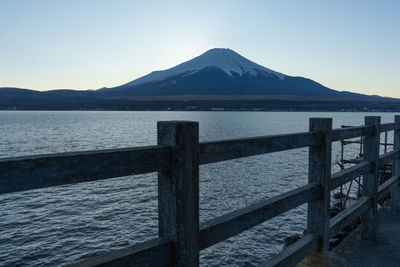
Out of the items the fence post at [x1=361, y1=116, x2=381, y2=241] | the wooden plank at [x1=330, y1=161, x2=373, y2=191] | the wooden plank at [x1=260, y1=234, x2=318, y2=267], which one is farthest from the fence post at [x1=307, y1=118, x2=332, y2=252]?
the fence post at [x1=361, y1=116, x2=381, y2=241]

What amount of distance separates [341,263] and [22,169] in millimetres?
4890

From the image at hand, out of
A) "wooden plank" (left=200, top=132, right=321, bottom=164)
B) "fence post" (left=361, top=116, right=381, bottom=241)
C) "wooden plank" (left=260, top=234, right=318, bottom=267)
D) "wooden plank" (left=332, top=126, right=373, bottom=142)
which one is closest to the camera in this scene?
"wooden plank" (left=200, top=132, right=321, bottom=164)

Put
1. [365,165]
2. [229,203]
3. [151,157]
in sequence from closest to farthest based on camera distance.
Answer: [151,157] → [365,165] → [229,203]

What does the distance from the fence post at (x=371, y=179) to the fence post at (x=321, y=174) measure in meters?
1.87

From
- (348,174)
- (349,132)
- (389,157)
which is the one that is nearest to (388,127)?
(389,157)

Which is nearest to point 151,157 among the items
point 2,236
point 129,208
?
point 2,236

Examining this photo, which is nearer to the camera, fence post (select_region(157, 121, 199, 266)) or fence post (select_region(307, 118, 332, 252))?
fence post (select_region(157, 121, 199, 266))

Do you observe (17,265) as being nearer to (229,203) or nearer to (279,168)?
(229,203)

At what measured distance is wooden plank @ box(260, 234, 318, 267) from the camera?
382cm

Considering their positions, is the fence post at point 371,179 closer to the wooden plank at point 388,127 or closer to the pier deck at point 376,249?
the pier deck at point 376,249

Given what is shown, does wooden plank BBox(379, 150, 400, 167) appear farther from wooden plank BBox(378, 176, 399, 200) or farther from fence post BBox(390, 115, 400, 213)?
wooden plank BBox(378, 176, 399, 200)

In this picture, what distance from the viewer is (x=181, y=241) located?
249 centimetres

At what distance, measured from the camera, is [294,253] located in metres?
4.11

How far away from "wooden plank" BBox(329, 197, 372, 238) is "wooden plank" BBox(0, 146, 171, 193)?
144 inches
